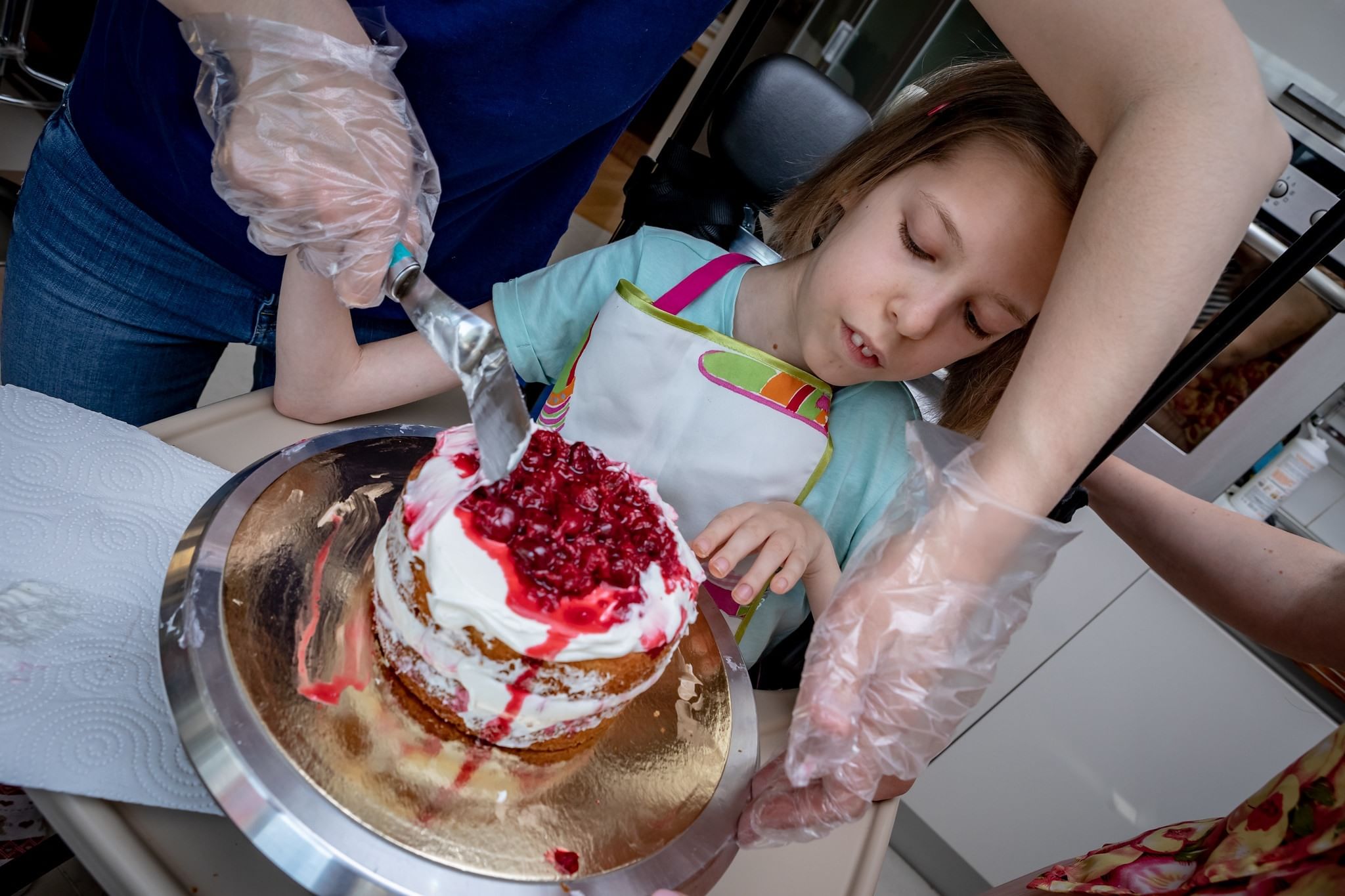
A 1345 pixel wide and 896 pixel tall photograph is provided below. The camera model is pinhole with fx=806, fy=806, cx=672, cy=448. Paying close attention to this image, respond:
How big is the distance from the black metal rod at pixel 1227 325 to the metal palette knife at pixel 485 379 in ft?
1.92

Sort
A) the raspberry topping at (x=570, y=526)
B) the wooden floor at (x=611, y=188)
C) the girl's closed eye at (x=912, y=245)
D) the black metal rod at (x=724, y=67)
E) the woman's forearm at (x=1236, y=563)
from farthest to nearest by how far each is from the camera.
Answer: the wooden floor at (x=611, y=188) < the black metal rod at (x=724, y=67) < the woman's forearm at (x=1236, y=563) < the girl's closed eye at (x=912, y=245) < the raspberry topping at (x=570, y=526)

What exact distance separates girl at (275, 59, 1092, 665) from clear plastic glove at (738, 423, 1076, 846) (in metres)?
0.17

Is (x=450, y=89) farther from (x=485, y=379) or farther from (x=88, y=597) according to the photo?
(x=88, y=597)

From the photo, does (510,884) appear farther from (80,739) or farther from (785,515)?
(785,515)

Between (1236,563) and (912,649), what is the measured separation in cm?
80

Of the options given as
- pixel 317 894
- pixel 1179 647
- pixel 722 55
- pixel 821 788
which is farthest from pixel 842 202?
pixel 1179 647

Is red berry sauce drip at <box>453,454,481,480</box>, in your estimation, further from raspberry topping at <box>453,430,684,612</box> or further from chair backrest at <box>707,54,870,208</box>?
chair backrest at <box>707,54,870,208</box>

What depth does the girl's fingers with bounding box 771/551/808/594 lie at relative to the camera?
909 mm

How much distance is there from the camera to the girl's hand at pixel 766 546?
93 cm

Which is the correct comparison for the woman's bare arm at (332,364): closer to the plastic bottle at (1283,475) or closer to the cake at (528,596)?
the cake at (528,596)

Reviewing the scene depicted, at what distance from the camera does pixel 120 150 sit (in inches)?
42.2

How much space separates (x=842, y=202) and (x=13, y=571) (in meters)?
1.14

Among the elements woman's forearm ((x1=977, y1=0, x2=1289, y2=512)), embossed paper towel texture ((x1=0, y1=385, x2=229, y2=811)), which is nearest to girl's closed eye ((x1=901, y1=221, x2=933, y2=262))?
woman's forearm ((x1=977, y1=0, x2=1289, y2=512))

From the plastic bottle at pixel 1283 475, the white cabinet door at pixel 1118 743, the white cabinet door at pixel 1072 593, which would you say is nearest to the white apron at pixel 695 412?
the white cabinet door at pixel 1072 593
